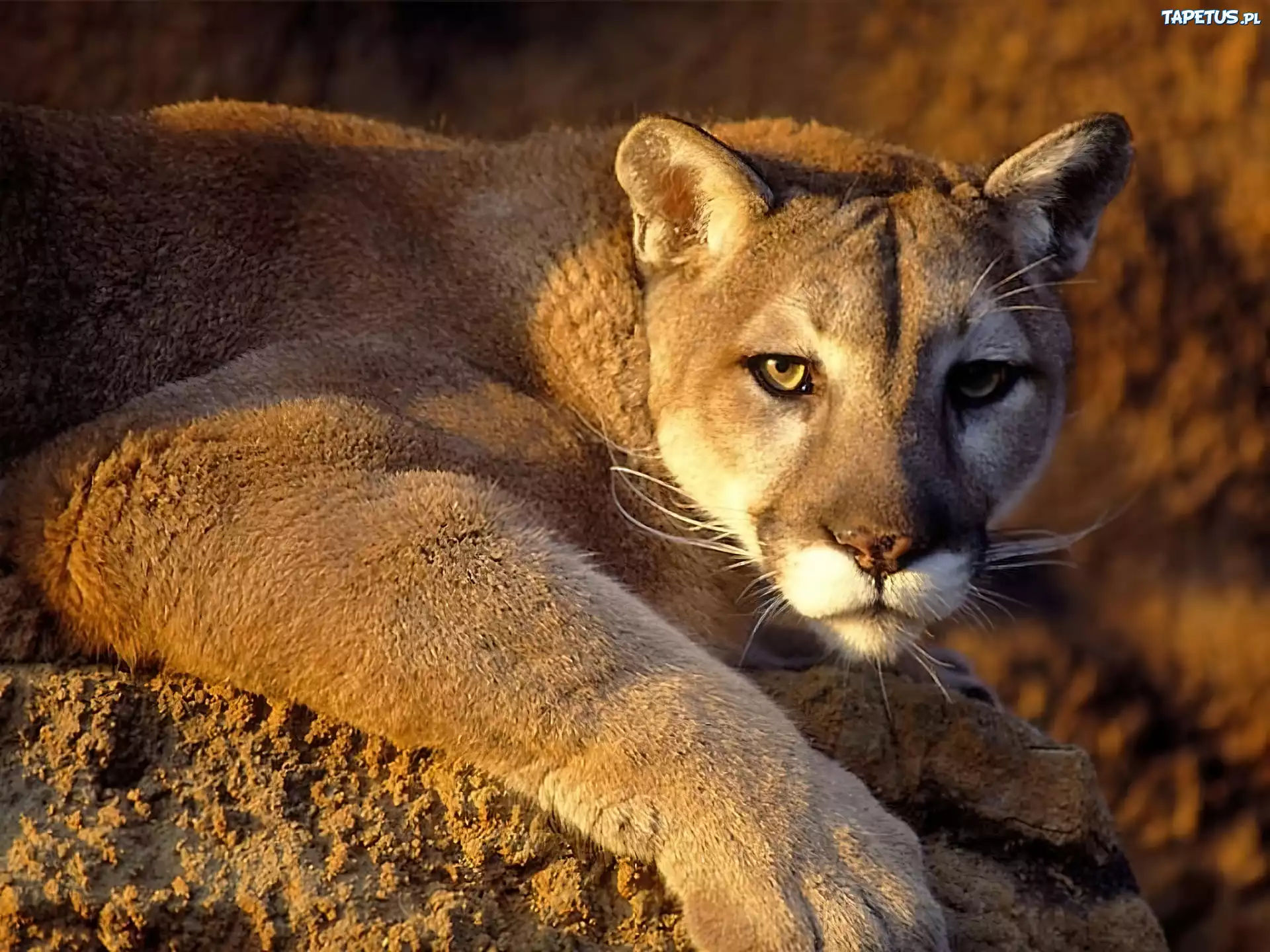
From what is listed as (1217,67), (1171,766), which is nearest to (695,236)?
(1217,67)

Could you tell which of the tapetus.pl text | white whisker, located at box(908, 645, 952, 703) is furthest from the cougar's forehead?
the tapetus.pl text

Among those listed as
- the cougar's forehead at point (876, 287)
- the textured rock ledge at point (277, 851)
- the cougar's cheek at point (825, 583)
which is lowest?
the textured rock ledge at point (277, 851)

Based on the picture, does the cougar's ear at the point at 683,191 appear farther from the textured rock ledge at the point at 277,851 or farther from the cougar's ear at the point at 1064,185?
the textured rock ledge at the point at 277,851

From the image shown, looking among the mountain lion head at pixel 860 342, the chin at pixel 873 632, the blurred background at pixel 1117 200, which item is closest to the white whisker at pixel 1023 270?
the mountain lion head at pixel 860 342

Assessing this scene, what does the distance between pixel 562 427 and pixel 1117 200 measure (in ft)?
10.4

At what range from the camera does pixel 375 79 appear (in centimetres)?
599

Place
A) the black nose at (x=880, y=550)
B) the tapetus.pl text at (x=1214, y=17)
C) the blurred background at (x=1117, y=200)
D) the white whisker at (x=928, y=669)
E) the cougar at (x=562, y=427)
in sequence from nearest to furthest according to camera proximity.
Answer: the cougar at (x=562, y=427) → the black nose at (x=880, y=550) → the white whisker at (x=928, y=669) → the tapetus.pl text at (x=1214, y=17) → the blurred background at (x=1117, y=200)

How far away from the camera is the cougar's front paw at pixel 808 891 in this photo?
7.57ft

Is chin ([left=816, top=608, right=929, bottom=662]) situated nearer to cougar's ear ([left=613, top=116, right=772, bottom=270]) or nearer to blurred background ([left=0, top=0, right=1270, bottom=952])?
cougar's ear ([left=613, top=116, right=772, bottom=270])

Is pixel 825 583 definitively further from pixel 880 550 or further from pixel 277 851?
pixel 277 851

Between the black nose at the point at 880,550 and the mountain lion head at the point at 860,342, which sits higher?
the mountain lion head at the point at 860,342

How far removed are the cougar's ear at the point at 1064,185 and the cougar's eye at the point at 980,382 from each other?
0.30 m

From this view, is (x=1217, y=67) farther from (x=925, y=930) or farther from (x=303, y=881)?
(x=303, y=881)

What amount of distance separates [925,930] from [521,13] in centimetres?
452
